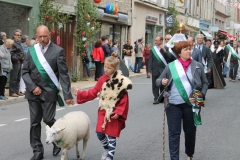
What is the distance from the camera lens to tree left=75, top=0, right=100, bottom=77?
20.0 metres

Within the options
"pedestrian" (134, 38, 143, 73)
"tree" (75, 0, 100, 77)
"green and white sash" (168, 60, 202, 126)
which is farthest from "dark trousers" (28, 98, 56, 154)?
"pedestrian" (134, 38, 143, 73)

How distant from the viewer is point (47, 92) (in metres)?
6.36

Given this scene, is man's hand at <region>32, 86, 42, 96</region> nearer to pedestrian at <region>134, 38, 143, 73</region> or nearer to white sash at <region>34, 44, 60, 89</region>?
white sash at <region>34, 44, 60, 89</region>

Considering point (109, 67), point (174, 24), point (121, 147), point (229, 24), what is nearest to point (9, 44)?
point (121, 147)

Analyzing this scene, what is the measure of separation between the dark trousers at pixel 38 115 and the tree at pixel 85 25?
1363 centimetres

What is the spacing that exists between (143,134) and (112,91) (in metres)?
Result: 2.74

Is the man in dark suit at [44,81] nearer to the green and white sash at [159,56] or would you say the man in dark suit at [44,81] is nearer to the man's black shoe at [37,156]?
the man's black shoe at [37,156]

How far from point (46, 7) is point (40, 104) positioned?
11.6 m

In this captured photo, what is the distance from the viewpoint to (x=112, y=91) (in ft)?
19.8

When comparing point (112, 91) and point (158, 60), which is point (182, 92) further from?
point (158, 60)

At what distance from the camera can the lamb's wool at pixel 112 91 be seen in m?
6.02

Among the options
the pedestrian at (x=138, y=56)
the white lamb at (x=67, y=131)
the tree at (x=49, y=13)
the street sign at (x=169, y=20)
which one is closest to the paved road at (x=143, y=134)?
the white lamb at (x=67, y=131)

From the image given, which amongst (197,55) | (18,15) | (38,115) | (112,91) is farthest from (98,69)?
(112,91)

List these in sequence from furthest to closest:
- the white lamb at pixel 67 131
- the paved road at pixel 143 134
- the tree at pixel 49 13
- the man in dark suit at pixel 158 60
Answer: the tree at pixel 49 13 < the man in dark suit at pixel 158 60 < the paved road at pixel 143 134 < the white lamb at pixel 67 131
